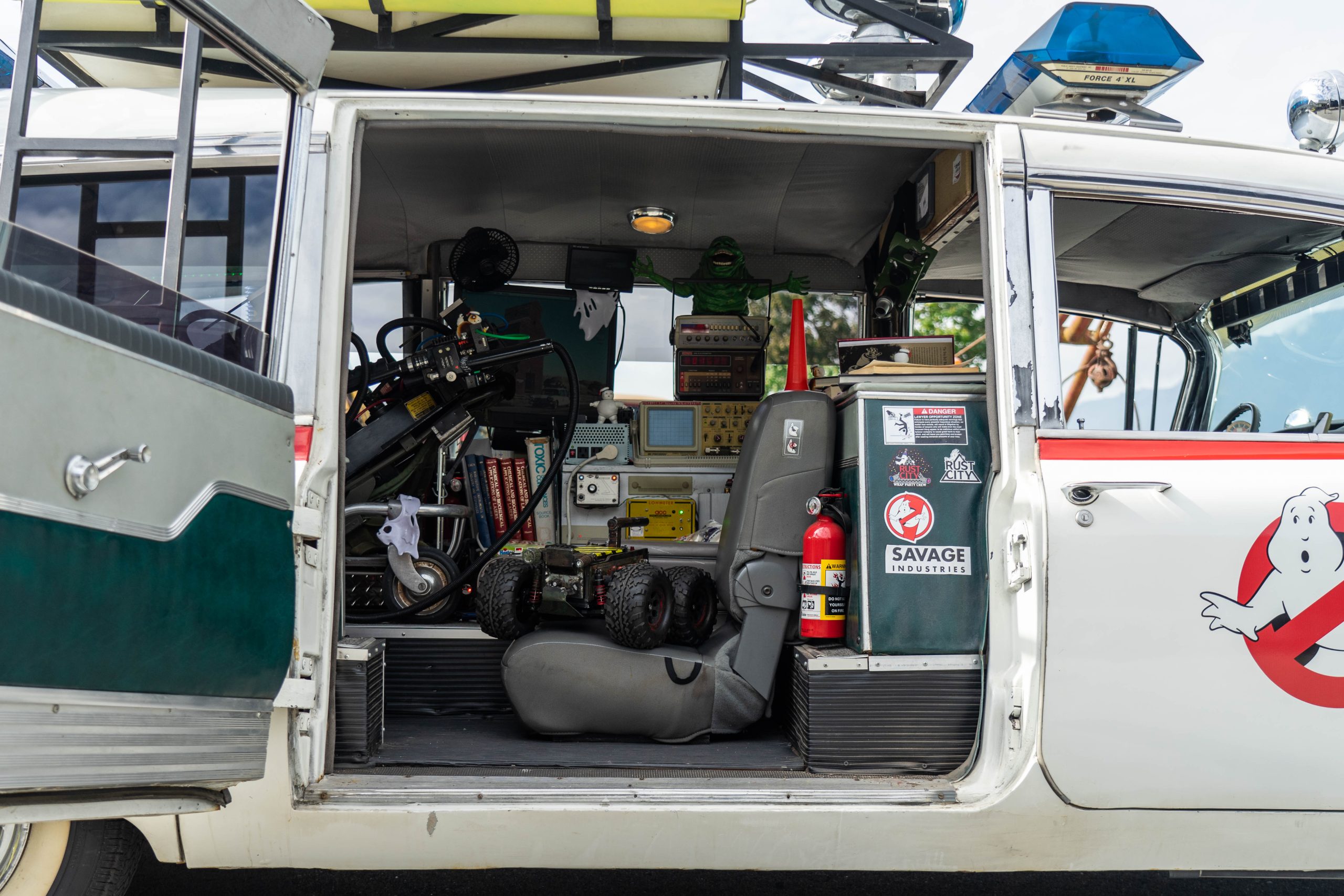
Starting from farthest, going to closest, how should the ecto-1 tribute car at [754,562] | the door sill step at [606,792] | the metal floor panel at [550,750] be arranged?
1. the metal floor panel at [550,750]
2. the door sill step at [606,792]
3. the ecto-1 tribute car at [754,562]

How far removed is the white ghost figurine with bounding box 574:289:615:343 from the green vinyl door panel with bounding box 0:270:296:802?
276 centimetres

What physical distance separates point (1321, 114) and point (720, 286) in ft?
8.49

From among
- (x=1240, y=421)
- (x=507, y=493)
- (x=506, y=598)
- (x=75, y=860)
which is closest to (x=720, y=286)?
(x=507, y=493)

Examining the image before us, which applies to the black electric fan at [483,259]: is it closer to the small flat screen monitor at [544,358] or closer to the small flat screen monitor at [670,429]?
the small flat screen monitor at [544,358]

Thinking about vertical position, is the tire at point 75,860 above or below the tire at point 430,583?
below

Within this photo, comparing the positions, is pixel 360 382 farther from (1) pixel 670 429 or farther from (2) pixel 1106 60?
(2) pixel 1106 60

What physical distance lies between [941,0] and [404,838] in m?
3.53

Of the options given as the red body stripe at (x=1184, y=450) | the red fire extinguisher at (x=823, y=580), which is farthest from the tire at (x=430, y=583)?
the red body stripe at (x=1184, y=450)

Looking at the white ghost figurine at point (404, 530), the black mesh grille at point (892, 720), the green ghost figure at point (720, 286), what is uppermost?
the green ghost figure at point (720, 286)

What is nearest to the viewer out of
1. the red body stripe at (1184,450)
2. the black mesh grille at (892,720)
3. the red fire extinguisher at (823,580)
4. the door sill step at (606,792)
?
the door sill step at (606,792)

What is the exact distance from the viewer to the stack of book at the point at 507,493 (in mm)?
4453

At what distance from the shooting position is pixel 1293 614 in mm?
2178

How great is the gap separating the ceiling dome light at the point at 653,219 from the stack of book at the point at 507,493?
3.79 feet

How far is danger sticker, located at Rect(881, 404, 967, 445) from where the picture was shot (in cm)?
253
